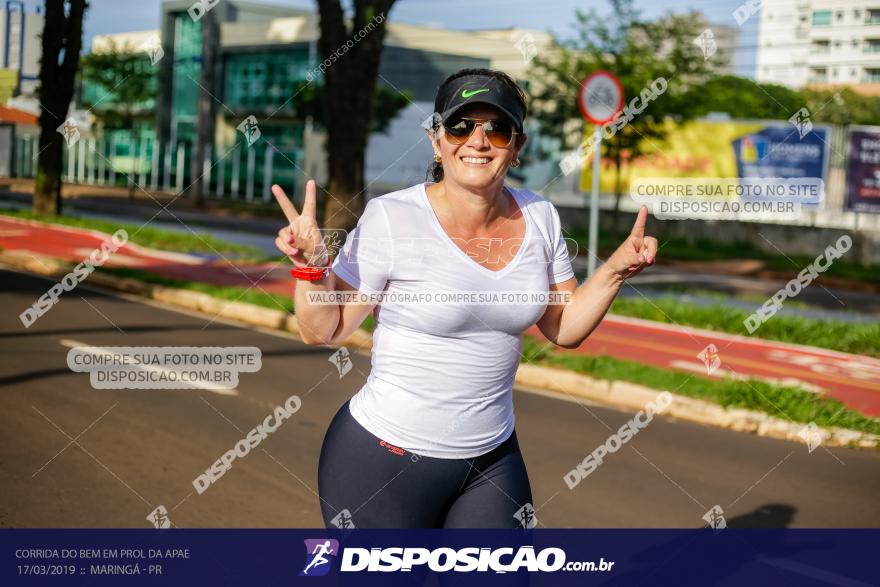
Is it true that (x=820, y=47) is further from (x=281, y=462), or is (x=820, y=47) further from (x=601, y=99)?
(x=281, y=462)

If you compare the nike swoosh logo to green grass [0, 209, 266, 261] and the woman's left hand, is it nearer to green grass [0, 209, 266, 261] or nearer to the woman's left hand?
the woman's left hand

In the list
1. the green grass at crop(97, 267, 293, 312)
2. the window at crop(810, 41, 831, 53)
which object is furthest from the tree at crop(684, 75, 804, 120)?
the green grass at crop(97, 267, 293, 312)

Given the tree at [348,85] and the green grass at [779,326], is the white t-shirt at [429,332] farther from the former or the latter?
the tree at [348,85]

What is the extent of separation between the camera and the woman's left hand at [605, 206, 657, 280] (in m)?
2.77

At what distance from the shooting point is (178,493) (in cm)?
563

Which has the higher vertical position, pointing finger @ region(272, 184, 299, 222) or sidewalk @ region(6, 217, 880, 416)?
pointing finger @ region(272, 184, 299, 222)

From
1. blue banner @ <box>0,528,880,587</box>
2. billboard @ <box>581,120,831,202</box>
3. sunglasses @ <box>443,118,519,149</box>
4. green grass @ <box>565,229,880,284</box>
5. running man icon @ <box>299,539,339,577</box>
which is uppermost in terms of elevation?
sunglasses @ <box>443,118,519,149</box>

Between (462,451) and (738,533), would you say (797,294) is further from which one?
(462,451)

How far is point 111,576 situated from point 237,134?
4837 centimetres

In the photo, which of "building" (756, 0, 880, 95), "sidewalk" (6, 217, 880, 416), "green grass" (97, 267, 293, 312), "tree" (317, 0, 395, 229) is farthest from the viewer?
"building" (756, 0, 880, 95)

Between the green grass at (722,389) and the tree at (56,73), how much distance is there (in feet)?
50.6

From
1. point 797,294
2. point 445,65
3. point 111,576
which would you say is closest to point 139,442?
point 111,576

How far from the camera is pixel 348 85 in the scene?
15930mm

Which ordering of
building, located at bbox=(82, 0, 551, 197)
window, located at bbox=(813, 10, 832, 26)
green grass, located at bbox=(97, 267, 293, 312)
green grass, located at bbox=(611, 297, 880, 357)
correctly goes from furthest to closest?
window, located at bbox=(813, 10, 832, 26) → building, located at bbox=(82, 0, 551, 197) → green grass, located at bbox=(97, 267, 293, 312) → green grass, located at bbox=(611, 297, 880, 357)
